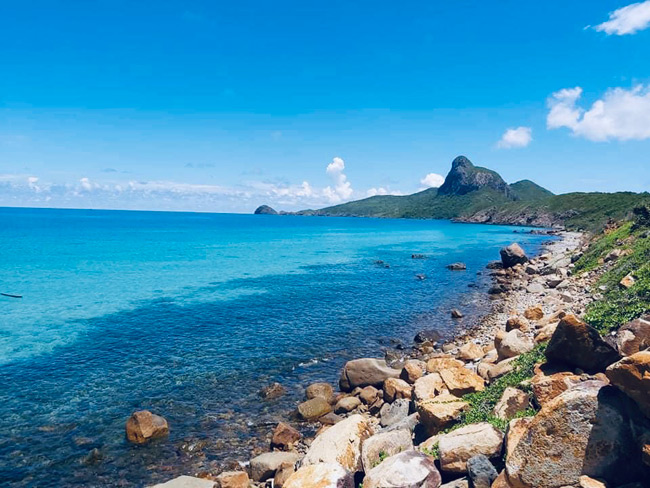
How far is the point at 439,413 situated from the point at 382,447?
263 centimetres

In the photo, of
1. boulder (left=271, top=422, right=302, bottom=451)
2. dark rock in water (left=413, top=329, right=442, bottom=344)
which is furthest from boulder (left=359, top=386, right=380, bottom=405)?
dark rock in water (left=413, top=329, right=442, bottom=344)

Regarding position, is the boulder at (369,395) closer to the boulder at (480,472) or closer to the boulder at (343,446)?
the boulder at (343,446)

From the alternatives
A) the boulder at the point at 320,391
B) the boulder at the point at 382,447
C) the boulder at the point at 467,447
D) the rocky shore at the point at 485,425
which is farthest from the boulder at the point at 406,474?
the boulder at the point at 320,391

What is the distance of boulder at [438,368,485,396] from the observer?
1675cm

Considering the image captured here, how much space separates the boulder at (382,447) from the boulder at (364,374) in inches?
395

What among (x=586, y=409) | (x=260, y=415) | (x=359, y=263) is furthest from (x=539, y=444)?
(x=359, y=263)

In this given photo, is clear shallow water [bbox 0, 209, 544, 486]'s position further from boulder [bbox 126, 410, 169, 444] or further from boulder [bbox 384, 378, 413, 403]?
boulder [bbox 384, 378, 413, 403]

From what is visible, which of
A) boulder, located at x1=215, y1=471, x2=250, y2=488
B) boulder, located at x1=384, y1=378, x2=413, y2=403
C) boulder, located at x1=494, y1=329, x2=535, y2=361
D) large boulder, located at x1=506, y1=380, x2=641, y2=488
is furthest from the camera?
boulder, located at x1=384, y1=378, x2=413, y2=403

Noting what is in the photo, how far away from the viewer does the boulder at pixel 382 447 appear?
1218cm

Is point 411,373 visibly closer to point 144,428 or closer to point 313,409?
point 313,409

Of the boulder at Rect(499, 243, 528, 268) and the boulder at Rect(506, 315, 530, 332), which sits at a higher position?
the boulder at Rect(499, 243, 528, 268)

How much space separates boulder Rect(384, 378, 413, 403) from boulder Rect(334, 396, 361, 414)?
164 cm

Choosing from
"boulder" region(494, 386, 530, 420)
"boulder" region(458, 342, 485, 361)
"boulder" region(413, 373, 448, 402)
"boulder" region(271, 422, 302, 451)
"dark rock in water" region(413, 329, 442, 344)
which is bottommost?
"boulder" region(271, 422, 302, 451)

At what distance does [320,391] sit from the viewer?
22234mm
